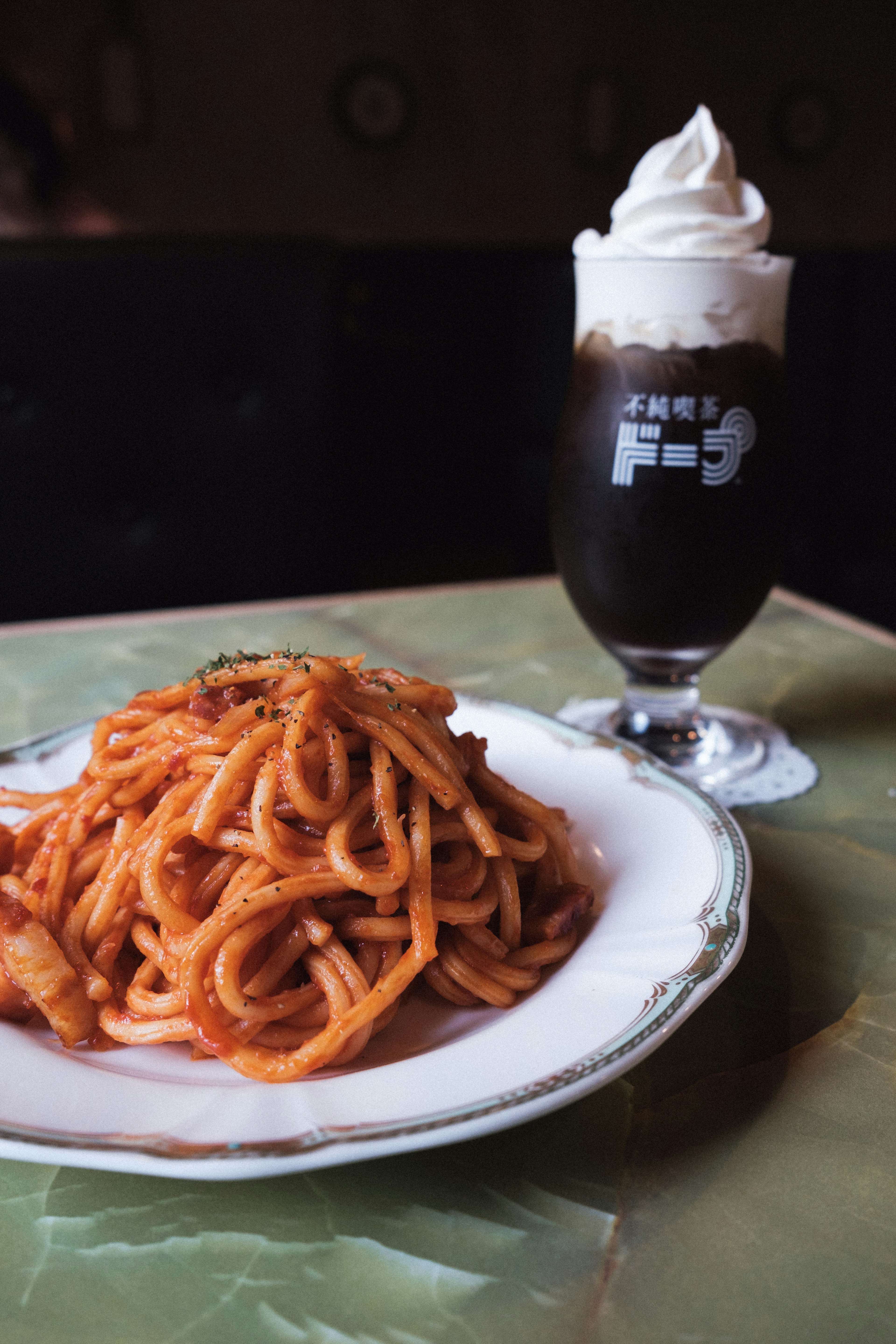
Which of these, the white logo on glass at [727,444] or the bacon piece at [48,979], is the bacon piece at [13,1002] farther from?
the white logo on glass at [727,444]

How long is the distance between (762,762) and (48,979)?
888 millimetres

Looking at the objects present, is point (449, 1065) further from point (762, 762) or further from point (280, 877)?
point (762, 762)

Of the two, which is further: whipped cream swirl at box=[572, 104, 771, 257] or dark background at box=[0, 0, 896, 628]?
dark background at box=[0, 0, 896, 628]

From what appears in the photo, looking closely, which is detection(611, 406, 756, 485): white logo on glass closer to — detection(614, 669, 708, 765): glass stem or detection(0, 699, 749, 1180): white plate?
detection(614, 669, 708, 765): glass stem

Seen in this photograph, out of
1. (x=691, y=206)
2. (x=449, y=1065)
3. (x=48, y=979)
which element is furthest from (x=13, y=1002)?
(x=691, y=206)

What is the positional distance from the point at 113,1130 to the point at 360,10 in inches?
265

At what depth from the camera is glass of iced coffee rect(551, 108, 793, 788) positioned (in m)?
1.24

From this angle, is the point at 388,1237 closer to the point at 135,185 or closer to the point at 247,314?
the point at 247,314

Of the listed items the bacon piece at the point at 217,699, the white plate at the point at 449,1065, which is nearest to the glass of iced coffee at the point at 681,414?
the white plate at the point at 449,1065

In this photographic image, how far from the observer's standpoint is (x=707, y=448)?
1.26m

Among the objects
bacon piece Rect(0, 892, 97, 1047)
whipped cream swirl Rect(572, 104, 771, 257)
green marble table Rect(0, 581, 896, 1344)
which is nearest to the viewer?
green marble table Rect(0, 581, 896, 1344)

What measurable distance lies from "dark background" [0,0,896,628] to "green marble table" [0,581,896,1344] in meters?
1.01

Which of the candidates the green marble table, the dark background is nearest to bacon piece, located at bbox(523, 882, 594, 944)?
the green marble table

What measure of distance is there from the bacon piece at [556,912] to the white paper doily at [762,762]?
26cm
